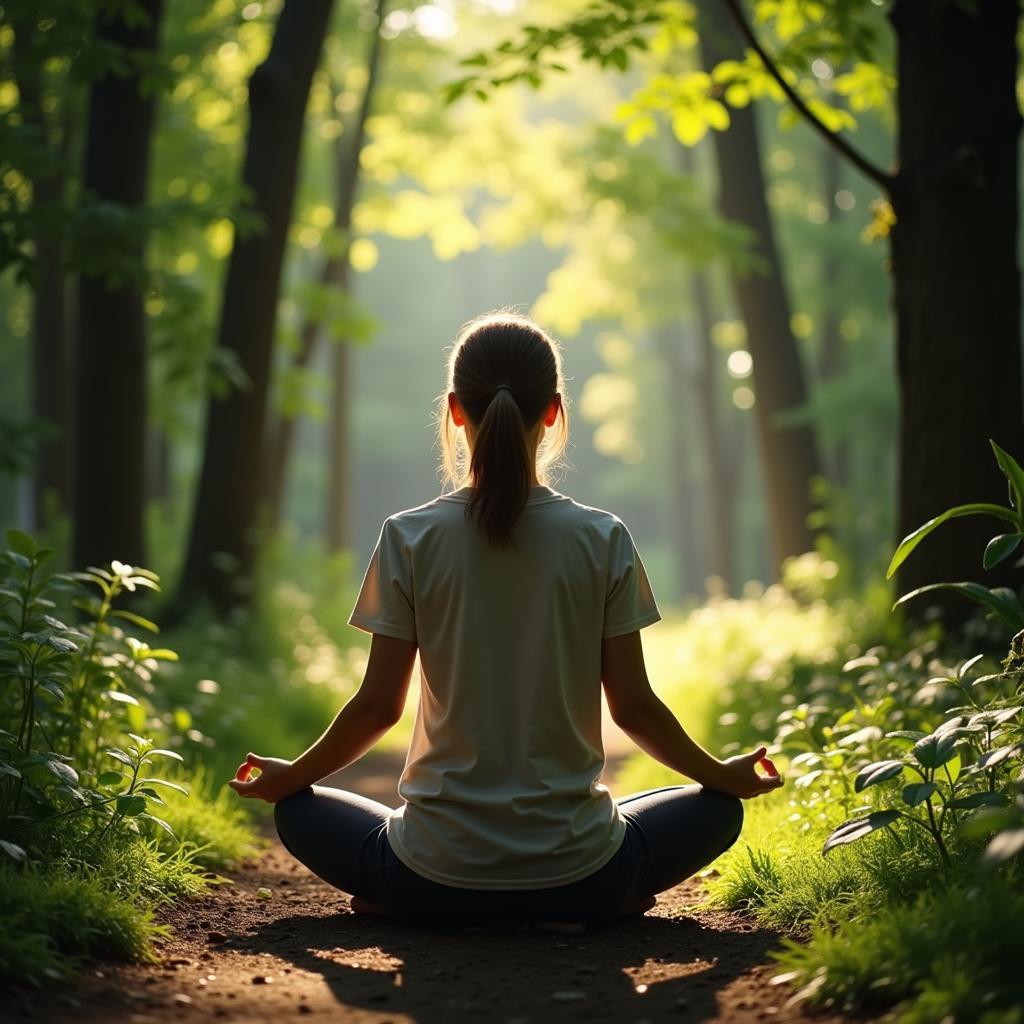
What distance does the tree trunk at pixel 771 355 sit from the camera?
1252 centimetres

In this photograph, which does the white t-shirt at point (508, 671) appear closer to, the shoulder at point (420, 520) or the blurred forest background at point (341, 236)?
the shoulder at point (420, 520)

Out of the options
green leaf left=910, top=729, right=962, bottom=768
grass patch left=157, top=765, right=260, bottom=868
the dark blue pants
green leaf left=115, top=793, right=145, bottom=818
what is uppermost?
green leaf left=910, top=729, right=962, bottom=768

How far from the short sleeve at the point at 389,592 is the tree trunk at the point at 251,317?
20.6ft

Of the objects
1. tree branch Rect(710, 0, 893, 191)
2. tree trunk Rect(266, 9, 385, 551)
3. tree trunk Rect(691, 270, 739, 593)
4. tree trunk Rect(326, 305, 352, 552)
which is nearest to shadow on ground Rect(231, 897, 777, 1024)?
tree branch Rect(710, 0, 893, 191)

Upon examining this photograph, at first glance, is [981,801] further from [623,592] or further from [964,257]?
[964,257]

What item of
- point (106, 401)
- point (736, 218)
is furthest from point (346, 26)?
point (106, 401)

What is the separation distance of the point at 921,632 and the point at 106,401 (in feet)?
17.0

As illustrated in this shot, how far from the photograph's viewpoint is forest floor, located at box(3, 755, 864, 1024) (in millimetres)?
2844

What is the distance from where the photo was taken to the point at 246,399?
9.58m

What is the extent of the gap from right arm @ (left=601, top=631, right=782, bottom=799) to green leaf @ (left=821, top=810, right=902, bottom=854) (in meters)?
0.44

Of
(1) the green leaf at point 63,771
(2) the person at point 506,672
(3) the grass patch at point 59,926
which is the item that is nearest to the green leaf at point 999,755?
(2) the person at point 506,672

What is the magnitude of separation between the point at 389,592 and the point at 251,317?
21.2 ft

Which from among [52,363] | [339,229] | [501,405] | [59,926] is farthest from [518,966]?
[339,229]

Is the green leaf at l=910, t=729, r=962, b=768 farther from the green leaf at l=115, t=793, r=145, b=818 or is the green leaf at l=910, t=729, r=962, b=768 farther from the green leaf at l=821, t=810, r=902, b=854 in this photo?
the green leaf at l=115, t=793, r=145, b=818
